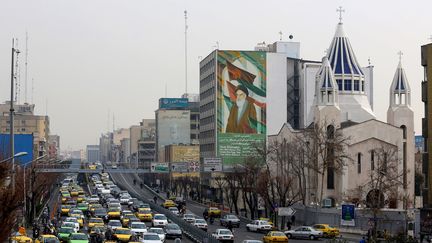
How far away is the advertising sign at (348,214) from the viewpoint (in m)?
66.9

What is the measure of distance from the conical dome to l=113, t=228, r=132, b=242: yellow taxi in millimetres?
59960

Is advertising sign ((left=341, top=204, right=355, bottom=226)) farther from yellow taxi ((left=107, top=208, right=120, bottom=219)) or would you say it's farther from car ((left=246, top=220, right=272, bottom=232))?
yellow taxi ((left=107, top=208, right=120, bottom=219))

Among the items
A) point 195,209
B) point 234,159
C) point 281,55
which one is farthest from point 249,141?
point 281,55

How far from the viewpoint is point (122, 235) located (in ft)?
170

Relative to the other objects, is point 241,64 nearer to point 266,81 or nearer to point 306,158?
point 266,81

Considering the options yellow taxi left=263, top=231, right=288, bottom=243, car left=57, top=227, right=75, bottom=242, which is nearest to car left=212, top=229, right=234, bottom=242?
yellow taxi left=263, top=231, right=288, bottom=243

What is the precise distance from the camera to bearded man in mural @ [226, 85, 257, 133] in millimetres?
136125

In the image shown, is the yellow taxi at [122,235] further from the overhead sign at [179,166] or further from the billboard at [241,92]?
the billboard at [241,92]

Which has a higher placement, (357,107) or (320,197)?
(357,107)

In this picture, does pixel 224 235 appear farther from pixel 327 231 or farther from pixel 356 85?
pixel 356 85

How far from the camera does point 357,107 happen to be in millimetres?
107312

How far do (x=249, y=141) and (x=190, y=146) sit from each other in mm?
77161

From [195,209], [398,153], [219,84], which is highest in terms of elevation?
[219,84]

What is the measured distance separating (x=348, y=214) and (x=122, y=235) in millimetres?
22051
